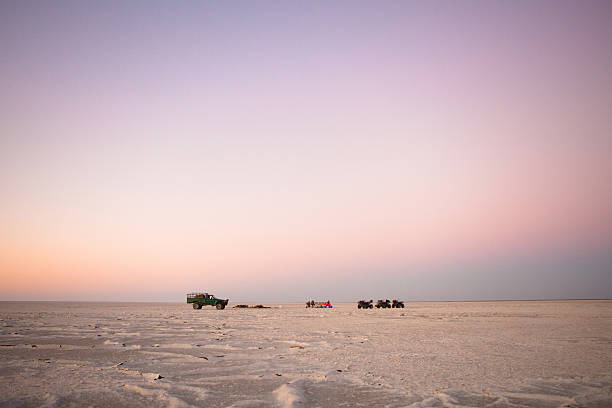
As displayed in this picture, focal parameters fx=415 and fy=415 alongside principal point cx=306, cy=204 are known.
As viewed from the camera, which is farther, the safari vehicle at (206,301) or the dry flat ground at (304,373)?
the safari vehicle at (206,301)

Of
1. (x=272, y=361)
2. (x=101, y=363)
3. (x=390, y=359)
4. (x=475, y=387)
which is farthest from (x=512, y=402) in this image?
(x=101, y=363)

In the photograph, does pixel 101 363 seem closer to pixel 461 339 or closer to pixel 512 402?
pixel 512 402

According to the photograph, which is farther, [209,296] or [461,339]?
[209,296]

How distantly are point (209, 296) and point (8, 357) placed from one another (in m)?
40.7

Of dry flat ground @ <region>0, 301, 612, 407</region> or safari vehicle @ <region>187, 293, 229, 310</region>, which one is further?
safari vehicle @ <region>187, 293, 229, 310</region>

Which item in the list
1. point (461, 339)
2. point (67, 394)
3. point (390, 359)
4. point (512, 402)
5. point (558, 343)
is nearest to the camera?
point (512, 402)

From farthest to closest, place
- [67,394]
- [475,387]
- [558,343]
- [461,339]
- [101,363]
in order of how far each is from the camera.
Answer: [461,339] → [558,343] → [101,363] → [475,387] → [67,394]

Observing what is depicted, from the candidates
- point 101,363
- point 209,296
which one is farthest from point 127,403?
point 209,296

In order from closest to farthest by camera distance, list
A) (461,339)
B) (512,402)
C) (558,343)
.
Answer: (512,402) → (558,343) → (461,339)

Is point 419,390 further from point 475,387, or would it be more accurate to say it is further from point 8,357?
point 8,357

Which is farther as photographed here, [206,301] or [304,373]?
[206,301]

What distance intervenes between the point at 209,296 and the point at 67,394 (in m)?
44.7

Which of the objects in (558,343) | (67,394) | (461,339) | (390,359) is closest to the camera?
(67,394)

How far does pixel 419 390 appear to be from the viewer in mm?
6594
